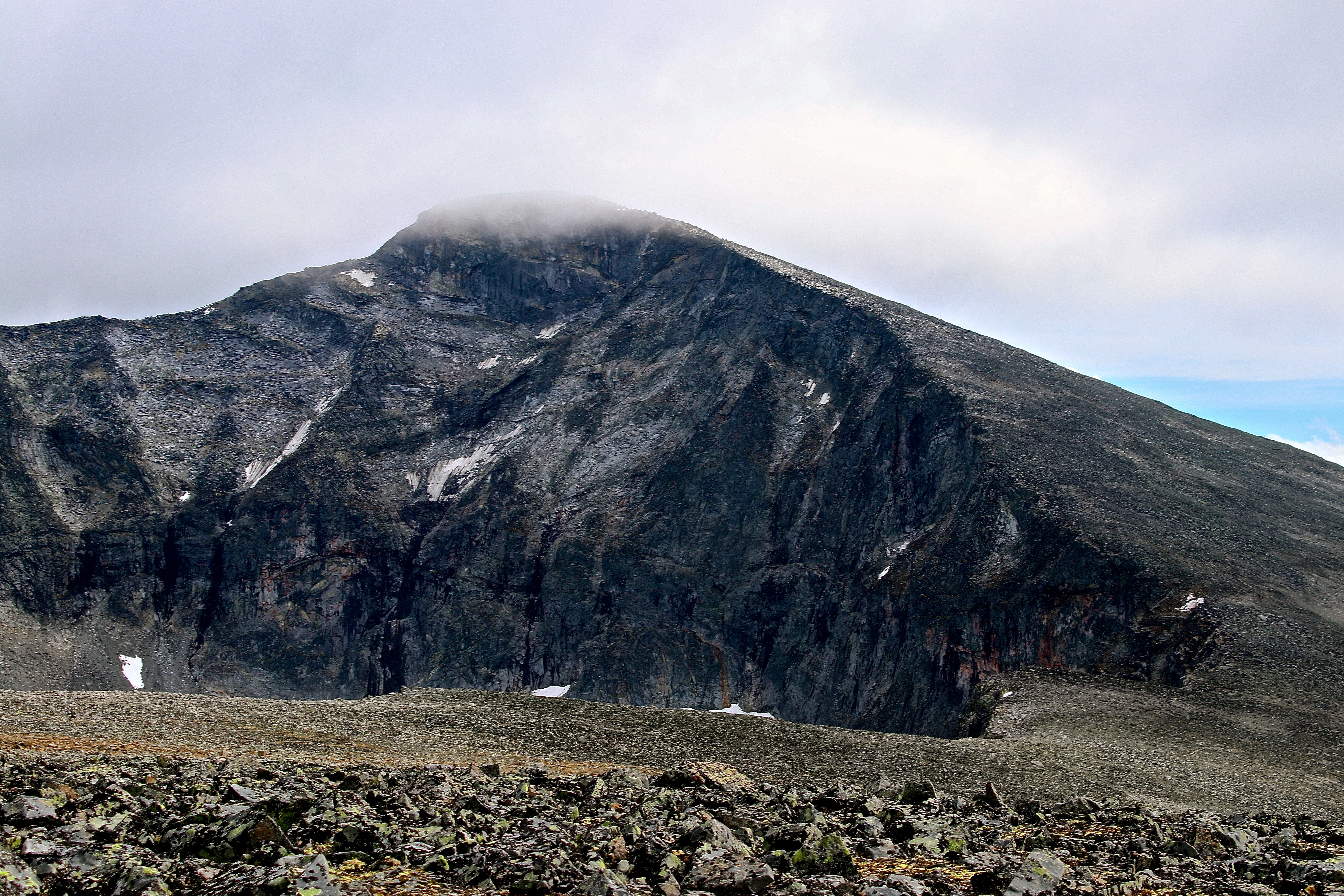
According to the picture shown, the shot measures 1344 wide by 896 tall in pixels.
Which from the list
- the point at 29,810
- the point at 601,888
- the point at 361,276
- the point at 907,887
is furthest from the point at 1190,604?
the point at 361,276

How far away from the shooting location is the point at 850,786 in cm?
2248

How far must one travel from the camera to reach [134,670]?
82.3m

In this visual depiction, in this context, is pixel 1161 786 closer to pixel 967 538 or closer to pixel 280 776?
pixel 280 776

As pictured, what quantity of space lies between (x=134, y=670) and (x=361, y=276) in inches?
2423

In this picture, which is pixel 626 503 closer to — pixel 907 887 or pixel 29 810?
pixel 29 810

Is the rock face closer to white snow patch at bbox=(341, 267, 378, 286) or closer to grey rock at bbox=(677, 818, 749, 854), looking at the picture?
white snow patch at bbox=(341, 267, 378, 286)

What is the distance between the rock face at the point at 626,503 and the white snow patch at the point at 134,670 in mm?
870

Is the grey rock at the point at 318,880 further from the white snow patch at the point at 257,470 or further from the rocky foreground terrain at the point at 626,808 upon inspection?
the white snow patch at the point at 257,470

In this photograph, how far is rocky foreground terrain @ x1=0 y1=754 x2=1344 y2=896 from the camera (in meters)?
10.6

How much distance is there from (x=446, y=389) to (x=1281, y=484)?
281 ft

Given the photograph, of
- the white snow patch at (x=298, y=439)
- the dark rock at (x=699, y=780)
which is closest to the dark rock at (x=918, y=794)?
the dark rock at (x=699, y=780)

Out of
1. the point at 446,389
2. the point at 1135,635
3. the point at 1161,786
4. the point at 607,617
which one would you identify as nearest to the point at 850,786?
the point at 1161,786

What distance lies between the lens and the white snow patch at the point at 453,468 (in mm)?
98562

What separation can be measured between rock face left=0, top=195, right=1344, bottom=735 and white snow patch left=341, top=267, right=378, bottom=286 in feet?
4.02
